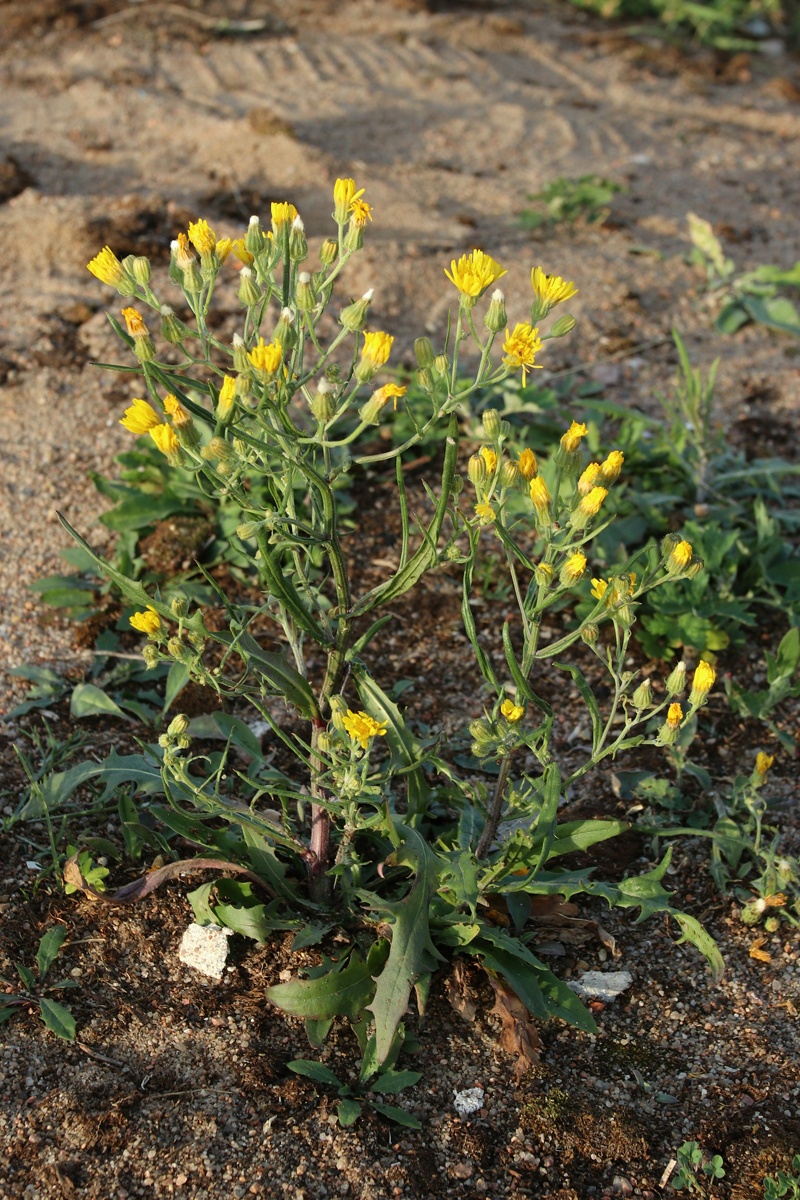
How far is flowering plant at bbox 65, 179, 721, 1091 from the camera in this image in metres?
2.06

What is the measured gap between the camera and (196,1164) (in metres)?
2.12

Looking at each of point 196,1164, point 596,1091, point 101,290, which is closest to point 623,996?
point 596,1091

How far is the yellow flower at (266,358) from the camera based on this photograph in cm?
191

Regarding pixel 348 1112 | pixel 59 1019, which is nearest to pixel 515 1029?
pixel 348 1112

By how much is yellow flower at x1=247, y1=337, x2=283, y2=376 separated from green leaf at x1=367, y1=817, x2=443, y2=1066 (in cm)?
102

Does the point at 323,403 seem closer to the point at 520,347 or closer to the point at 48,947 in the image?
the point at 520,347

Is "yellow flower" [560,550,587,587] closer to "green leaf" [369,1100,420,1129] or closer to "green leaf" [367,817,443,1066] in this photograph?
"green leaf" [367,817,443,1066]

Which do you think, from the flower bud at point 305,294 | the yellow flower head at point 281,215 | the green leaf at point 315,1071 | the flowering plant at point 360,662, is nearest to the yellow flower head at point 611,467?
the flowering plant at point 360,662

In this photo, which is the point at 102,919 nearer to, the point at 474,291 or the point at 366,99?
the point at 474,291

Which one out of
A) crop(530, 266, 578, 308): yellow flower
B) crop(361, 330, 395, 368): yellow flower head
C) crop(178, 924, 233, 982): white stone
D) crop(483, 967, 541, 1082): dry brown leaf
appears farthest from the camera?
crop(178, 924, 233, 982): white stone

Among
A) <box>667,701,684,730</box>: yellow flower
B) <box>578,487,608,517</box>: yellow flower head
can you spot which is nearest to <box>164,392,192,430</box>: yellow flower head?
<box>578,487,608,517</box>: yellow flower head

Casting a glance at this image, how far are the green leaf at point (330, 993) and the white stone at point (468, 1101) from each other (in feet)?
0.86

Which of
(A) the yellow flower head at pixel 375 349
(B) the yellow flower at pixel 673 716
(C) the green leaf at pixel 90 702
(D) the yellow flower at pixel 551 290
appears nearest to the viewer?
(A) the yellow flower head at pixel 375 349

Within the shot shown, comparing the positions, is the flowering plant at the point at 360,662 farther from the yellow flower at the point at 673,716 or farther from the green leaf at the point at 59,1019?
the green leaf at the point at 59,1019
